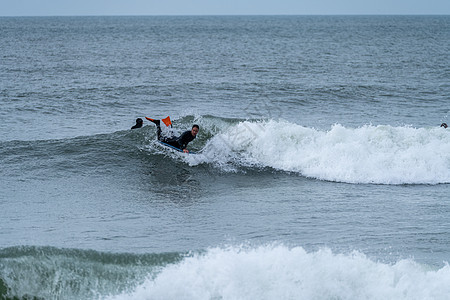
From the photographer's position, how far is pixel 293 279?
24.3ft

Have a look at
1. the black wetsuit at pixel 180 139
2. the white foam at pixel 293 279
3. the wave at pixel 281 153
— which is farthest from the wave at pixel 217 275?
the black wetsuit at pixel 180 139

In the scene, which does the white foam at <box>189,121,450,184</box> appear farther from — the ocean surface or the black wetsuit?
the black wetsuit

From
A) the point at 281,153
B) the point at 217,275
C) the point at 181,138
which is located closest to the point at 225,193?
the point at 181,138

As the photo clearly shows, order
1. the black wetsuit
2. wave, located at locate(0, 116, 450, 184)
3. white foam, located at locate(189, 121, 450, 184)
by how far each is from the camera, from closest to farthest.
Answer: white foam, located at locate(189, 121, 450, 184) < wave, located at locate(0, 116, 450, 184) < the black wetsuit

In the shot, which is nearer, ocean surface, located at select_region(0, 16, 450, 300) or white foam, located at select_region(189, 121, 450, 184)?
ocean surface, located at select_region(0, 16, 450, 300)

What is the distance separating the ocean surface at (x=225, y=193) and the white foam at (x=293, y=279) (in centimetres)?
2

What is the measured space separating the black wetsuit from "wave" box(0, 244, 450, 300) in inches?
269

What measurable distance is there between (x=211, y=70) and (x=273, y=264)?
29.1m

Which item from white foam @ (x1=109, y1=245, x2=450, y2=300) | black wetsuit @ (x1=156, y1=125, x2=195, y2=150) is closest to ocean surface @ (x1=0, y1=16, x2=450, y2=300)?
white foam @ (x1=109, y1=245, x2=450, y2=300)

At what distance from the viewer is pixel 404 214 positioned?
10.5 meters

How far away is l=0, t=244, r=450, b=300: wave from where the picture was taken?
7266 mm

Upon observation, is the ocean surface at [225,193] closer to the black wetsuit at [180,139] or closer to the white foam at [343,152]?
the white foam at [343,152]

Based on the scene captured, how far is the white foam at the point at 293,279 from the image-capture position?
723 centimetres

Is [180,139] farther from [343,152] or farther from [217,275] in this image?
[217,275]
